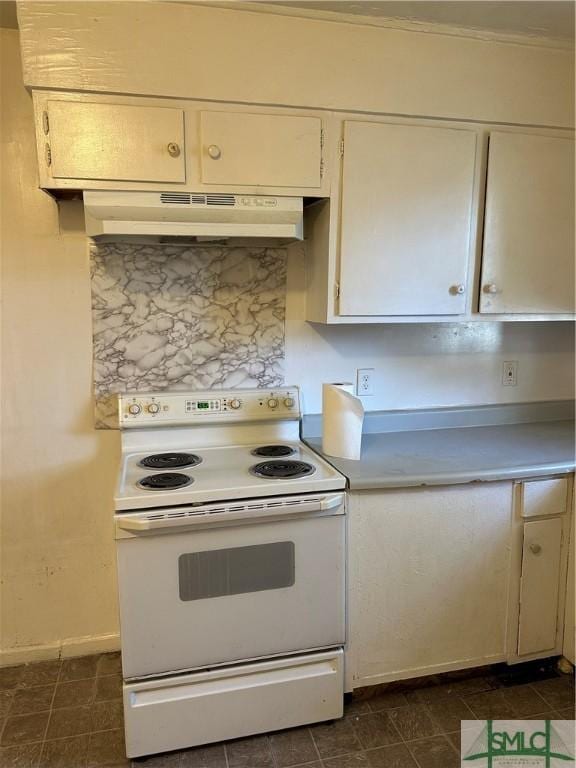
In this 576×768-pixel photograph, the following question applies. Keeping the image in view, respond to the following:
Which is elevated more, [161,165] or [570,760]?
[161,165]

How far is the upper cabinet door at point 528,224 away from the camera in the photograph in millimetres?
2066

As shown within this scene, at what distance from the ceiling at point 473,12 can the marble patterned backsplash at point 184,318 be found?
0.84 meters

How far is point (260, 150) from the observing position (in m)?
1.84

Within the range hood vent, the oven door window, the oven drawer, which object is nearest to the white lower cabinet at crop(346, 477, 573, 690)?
the oven drawer

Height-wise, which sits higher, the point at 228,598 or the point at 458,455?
the point at 458,455

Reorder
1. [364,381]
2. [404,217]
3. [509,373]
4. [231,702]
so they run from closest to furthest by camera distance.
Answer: [231,702] < [404,217] < [364,381] < [509,373]

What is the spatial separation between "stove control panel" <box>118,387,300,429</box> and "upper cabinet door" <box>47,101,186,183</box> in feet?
2.60

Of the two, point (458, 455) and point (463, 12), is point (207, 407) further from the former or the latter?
point (463, 12)

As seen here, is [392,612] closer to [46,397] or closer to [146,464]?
[146,464]

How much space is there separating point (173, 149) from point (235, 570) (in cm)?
134

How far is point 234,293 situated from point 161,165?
584 millimetres

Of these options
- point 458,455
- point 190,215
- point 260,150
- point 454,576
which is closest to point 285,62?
point 260,150

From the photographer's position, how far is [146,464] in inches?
76.6

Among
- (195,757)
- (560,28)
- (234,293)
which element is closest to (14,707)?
(195,757)
